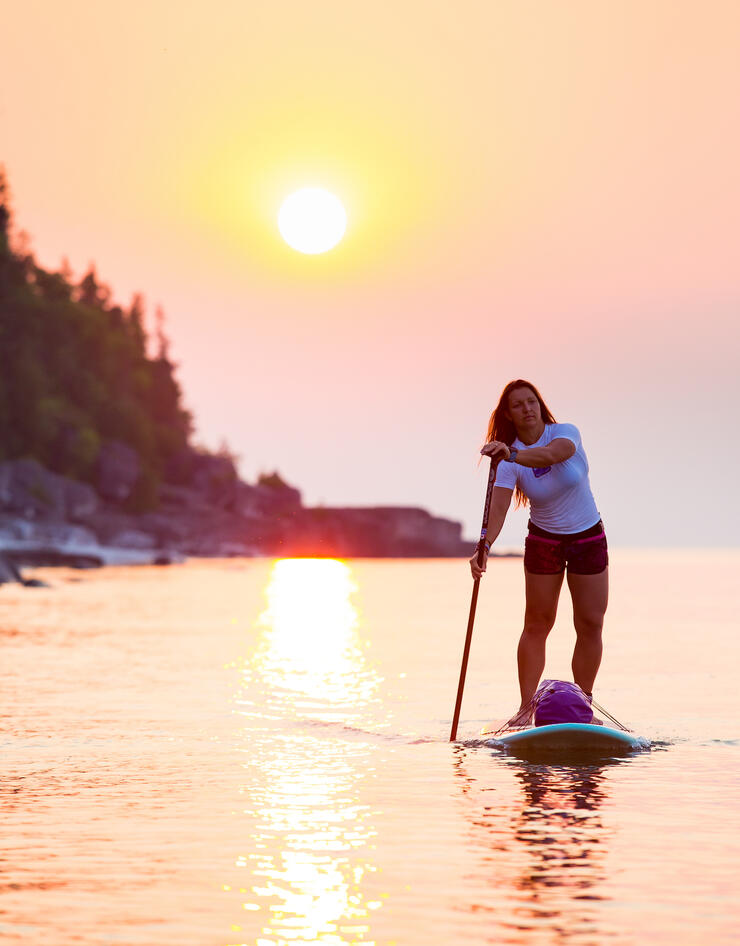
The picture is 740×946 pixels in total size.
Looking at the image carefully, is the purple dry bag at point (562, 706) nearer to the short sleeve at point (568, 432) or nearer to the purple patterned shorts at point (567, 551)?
the purple patterned shorts at point (567, 551)

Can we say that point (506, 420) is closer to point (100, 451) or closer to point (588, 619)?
point (588, 619)

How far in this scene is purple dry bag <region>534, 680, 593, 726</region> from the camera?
11.3m

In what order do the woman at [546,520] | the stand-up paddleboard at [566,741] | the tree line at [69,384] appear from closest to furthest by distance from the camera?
the stand-up paddleboard at [566,741]
the woman at [546,520]
the tree line at [69,384]

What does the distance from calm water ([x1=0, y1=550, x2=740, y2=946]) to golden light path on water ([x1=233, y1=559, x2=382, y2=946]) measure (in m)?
0.02

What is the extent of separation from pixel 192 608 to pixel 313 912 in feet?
114

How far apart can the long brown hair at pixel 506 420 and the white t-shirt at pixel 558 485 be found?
11cm

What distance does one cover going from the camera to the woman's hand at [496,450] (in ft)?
36.4

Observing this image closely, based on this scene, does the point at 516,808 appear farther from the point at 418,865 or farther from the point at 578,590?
the point at 578,590

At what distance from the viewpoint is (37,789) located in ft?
31.4

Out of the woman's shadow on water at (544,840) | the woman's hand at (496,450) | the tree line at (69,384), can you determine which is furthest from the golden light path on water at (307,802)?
the tree line at (69,384)

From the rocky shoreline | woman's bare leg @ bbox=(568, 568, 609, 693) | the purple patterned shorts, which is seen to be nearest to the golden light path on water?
woman's bare leg @ bbox=(568, 568, 609, 693)

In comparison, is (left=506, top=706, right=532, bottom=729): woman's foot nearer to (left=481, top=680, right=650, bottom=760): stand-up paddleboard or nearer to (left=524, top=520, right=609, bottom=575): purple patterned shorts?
(left=481, top=680, right=650, bottom=760): stand-up paddleboard

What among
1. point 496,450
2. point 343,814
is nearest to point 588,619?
point 496,450

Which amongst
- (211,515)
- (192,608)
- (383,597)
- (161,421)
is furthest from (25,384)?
(192,608)
